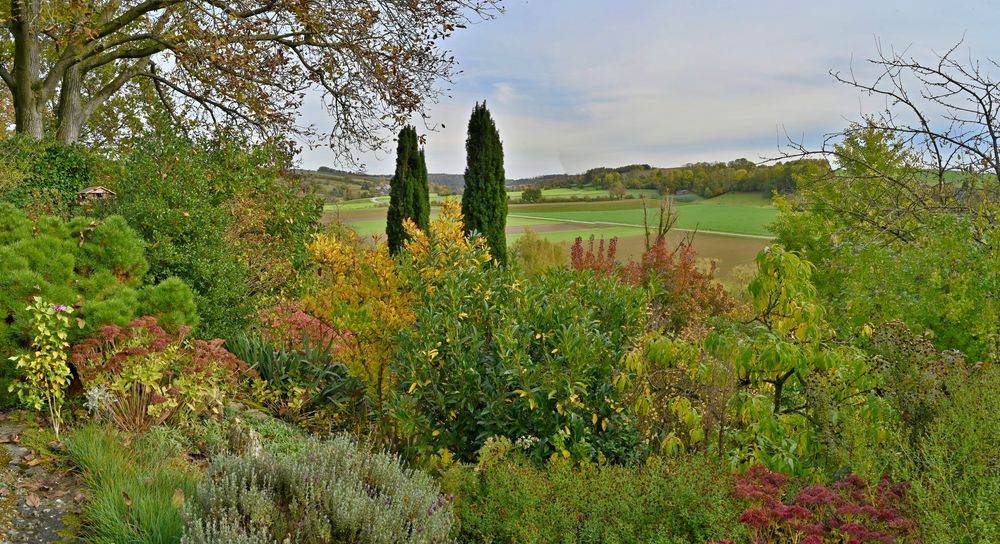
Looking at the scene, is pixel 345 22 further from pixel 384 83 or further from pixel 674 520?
pixel 674 520

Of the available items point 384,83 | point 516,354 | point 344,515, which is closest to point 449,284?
point 516,354

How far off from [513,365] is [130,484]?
6.60 feet

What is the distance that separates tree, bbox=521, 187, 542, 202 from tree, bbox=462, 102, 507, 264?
949 cm

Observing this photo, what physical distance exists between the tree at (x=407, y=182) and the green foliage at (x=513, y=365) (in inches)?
308

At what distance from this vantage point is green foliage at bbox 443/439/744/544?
2707 mm

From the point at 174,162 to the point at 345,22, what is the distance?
437 centimetres

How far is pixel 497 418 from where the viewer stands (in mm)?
3898

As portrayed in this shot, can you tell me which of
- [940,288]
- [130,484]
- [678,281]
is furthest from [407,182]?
[130,484]

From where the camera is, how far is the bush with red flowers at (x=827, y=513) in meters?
2.39

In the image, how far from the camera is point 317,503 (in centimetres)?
291

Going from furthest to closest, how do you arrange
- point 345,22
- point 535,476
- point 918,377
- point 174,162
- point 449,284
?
1. point 345,22
2. point 174,162
3. point 449,284
4. point 918,377
5. point 535,476

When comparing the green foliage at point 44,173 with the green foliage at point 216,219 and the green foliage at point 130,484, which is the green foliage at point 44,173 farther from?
the green foliage at point 130,484

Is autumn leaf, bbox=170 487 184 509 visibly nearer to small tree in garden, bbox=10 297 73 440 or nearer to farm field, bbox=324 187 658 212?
small tree in garden, bbox=10 297 73 440

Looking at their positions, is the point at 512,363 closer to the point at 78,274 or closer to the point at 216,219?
the point at 78,274
